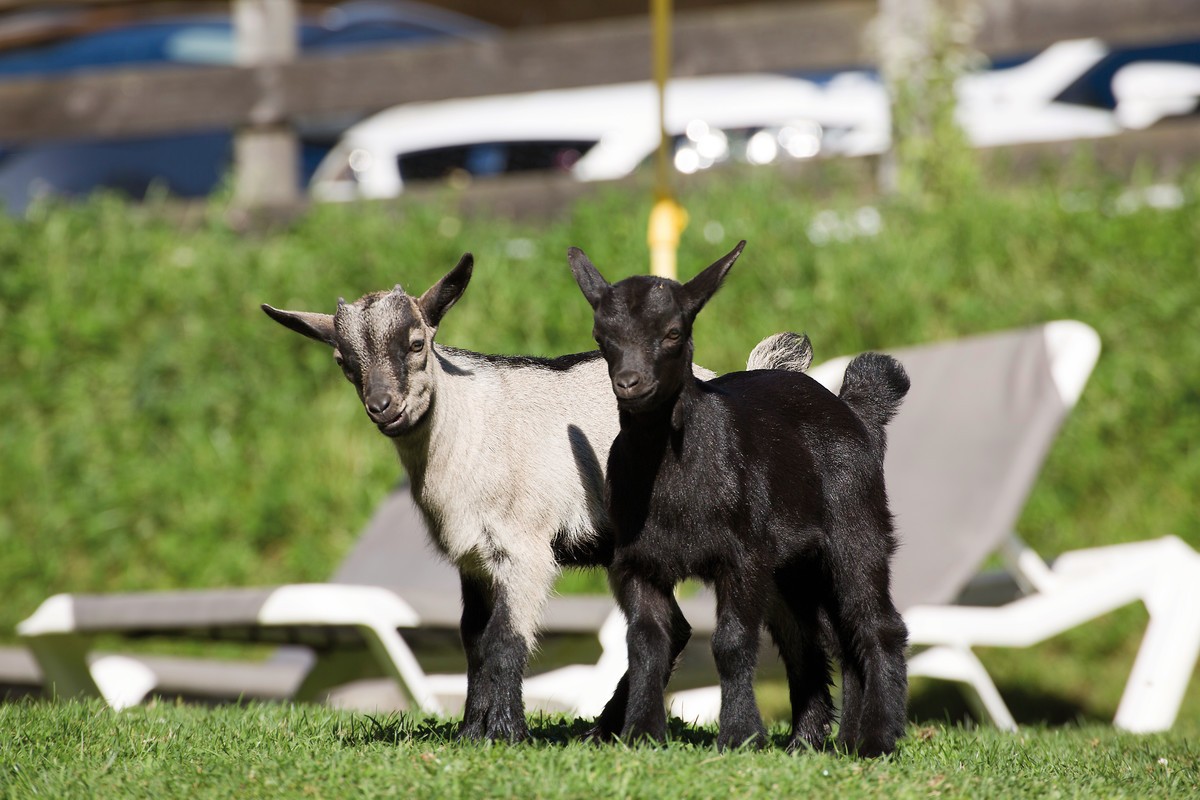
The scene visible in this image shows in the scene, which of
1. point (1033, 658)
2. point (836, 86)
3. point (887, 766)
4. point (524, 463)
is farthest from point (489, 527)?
point (836, 86)

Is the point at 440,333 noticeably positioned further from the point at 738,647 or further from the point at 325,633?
the point at 738,647

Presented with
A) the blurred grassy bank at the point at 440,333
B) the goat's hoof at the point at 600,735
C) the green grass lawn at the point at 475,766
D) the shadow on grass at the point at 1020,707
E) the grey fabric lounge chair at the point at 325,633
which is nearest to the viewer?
the green grass lawn at the point at 475,766

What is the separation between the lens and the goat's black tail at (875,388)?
3.89 metres

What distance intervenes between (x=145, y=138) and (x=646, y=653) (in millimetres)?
8893

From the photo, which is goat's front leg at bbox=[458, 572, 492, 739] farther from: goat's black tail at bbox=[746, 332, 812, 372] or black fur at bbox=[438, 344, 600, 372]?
goat's black tail at bbox=[746, 332, 812, 372]

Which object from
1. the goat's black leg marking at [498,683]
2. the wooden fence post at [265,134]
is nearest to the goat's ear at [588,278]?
the goat's black leg marking at [498,683]

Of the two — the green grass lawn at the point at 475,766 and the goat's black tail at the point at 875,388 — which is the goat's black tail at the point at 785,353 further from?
the green grass lawn at the point at 475,766

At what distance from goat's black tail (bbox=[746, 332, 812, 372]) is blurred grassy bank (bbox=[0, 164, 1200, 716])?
4.05 meters

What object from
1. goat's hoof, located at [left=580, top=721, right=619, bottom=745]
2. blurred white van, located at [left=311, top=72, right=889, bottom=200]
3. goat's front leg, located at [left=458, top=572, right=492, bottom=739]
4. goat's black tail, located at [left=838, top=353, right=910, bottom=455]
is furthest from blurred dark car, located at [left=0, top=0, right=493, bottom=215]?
goat's hoof, located at [left=580, top=721, right=619, bottom=745]

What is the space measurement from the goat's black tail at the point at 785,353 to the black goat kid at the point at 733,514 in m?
0.39

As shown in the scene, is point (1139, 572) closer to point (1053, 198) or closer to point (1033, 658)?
point (1033, 658)

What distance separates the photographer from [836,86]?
10312mm

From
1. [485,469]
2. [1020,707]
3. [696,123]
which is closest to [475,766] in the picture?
[485,469]

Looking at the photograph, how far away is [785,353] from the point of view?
4039 millimetres
